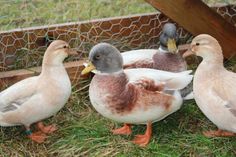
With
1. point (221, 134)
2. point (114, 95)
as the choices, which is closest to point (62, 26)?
point (114, 95)

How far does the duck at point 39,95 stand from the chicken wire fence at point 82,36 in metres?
0.57

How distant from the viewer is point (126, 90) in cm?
278

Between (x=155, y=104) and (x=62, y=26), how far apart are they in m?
1.05

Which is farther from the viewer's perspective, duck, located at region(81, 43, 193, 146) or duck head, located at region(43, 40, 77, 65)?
duck head, located at region(43, 40, 77, 65)

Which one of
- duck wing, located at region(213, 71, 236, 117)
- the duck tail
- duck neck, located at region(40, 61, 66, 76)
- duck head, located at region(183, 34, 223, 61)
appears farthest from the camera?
the duck tail

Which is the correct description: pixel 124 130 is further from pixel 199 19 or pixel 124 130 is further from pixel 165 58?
pixel 199 19

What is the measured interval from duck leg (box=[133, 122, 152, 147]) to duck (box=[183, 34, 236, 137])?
32cm

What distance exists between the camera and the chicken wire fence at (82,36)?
346cm

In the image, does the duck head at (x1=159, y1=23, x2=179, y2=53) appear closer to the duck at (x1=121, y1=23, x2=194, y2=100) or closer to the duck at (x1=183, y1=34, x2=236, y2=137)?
the duck at (x1=121, y1=23, x2=194, y2=100)

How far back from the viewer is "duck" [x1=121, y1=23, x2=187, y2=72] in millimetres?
3081

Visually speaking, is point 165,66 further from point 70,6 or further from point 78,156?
point 70,6

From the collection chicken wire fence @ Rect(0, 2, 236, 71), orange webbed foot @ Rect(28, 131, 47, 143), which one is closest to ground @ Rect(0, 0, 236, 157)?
orange webbed foot @ Rect(28, 131, 47, 143)

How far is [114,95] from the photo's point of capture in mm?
2756

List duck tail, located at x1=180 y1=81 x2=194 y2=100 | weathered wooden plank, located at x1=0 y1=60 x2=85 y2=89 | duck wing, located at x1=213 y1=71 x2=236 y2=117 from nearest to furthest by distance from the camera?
1. duck wing, located at x1=213 y1=71 x2=236 y2=117
2. duck tail, located at x1=180 y1=81 x2=194 y2=100
3. weathered wooden plank, located at x1=0 y1=60 x2=85 y2=89
